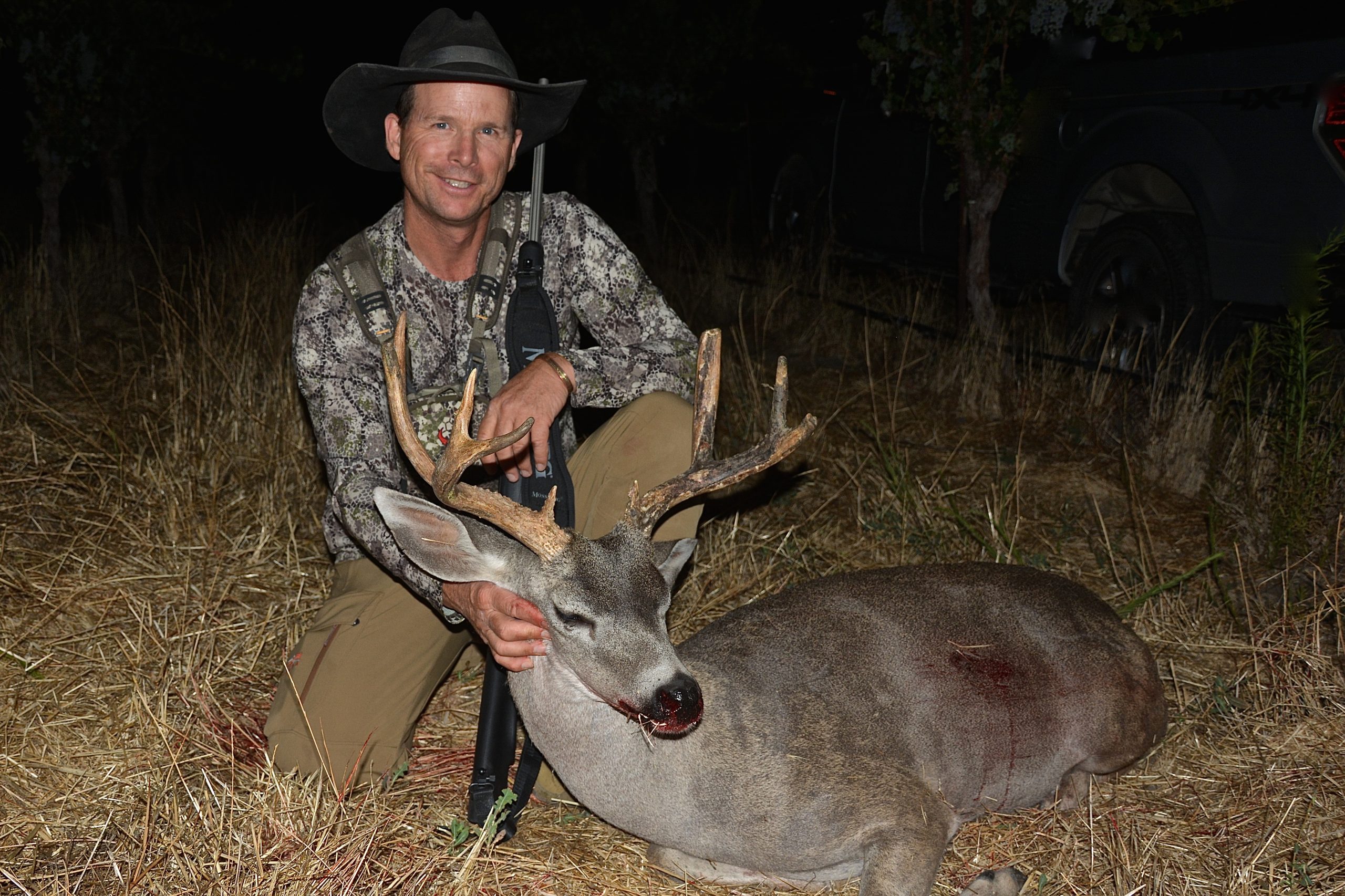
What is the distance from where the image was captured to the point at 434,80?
3.24m

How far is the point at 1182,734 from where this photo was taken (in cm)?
341

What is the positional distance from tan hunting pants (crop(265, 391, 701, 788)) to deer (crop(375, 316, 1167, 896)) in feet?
1.52

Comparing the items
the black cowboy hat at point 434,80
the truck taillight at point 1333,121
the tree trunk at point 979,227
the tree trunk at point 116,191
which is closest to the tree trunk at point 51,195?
the tree trunk at point 116,191

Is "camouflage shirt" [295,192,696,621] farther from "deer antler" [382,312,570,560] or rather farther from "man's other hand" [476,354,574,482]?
"deer antler" [382,312,570,560]

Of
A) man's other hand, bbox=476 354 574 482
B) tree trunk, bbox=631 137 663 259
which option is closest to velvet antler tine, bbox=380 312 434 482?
man's other hand, bbox=476 354 574 482

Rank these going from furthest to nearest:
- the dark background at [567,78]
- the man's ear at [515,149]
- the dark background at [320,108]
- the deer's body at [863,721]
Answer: the dark background at [320,108]
the dark background at [567,78]
the man's ear at [515,149]
the deer's body at [863,721]

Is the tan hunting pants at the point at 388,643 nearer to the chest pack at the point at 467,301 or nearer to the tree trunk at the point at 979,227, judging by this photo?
the chest pack at the point at 467,301

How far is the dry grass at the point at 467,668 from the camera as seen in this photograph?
9.00 feet

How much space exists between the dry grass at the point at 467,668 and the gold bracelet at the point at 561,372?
1.14 metres

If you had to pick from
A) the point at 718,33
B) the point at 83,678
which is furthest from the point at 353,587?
the point at 718,33

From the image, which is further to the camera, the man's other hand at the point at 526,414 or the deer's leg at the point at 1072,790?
the deer's leg at the point at 1072,790

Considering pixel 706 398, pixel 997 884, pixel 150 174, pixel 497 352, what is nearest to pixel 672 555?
pixel 706 398

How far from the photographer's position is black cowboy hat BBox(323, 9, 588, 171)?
3.21 metres

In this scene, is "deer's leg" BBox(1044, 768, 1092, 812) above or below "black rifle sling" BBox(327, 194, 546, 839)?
below
